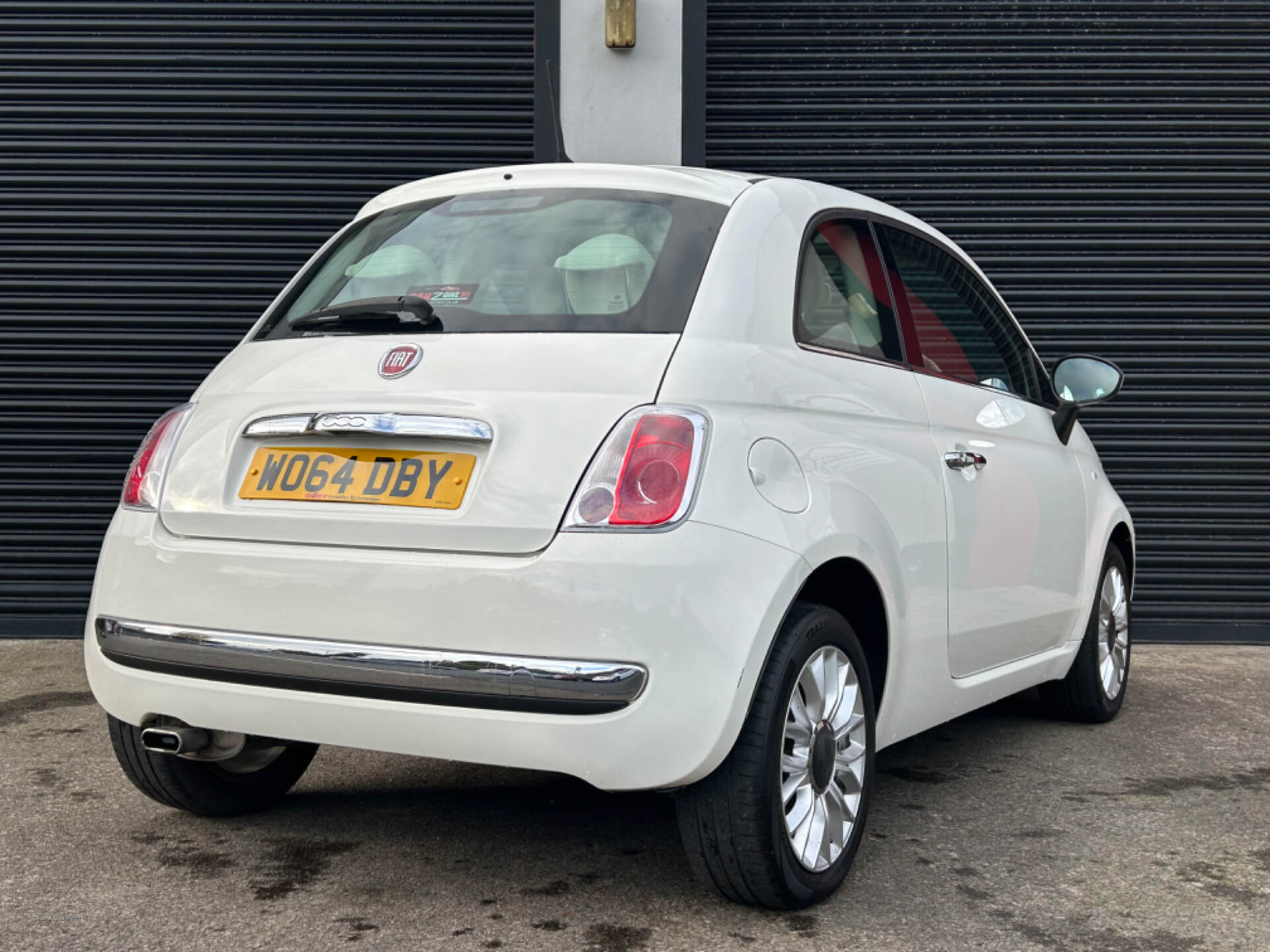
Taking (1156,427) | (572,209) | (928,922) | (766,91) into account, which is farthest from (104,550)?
(1156,427)

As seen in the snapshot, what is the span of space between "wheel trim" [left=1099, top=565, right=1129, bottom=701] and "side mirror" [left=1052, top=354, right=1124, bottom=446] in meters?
0.64

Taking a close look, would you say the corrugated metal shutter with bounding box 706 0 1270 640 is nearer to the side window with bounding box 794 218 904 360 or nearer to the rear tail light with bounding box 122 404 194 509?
the side window with bounding box 794 218 904 360

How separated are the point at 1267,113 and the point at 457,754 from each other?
6143 millimetres

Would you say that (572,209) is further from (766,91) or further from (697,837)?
(766,91)

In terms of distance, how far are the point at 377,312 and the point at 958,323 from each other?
6.11ft

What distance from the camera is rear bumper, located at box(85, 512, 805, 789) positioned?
247 cm

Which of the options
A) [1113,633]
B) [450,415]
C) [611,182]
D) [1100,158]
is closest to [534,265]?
[611,182]

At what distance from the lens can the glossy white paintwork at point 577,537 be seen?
8.18 ft

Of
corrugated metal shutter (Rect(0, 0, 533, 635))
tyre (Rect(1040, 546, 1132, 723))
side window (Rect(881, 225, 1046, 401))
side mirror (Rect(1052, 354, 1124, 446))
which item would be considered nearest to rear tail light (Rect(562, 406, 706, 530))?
side window (Rect(881, 225, 1046, 401))

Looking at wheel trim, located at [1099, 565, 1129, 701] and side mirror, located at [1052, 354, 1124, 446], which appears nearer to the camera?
side mirror, located at [1052, 354, 1124, 446]

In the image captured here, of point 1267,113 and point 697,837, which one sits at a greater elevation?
point 1267,113

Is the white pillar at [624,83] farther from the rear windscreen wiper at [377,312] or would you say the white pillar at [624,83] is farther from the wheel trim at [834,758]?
the wheel trim at [834,758]

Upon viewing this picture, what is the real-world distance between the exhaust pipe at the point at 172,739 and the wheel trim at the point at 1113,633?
311 cm

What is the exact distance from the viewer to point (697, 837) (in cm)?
268
